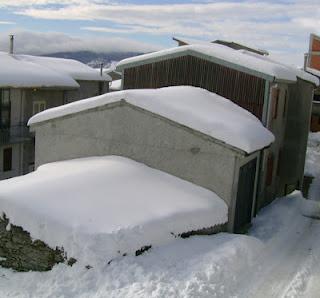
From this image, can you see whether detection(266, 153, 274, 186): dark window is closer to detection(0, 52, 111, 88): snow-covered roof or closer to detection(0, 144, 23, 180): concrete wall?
detection(0, 52, 111, 88): snow-covered roof

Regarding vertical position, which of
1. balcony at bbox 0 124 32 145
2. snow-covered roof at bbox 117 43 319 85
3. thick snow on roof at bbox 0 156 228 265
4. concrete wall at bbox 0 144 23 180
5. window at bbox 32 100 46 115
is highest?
snow-covered roof at bbox 117 43 319 85

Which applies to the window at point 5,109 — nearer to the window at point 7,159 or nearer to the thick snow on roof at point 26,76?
the thick snow on roof at point 26,76

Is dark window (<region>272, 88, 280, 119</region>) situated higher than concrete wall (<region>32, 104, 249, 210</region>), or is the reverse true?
dark window (<region>272, 88, 280, 119</region>)

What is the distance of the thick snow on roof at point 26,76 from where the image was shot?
25562 millimetres

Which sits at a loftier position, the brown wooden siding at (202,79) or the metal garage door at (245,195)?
the brown wooden siding at (202,79)

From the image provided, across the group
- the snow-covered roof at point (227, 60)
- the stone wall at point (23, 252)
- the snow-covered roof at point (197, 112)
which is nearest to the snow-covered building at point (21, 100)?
the snow-covered roof at point (227, 60)

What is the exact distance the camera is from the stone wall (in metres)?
10.8

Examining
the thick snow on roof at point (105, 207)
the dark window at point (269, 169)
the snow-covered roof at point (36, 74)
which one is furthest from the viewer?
the snow-covered roof at point (36, 74)

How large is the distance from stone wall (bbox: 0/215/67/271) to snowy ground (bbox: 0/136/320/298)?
234mm

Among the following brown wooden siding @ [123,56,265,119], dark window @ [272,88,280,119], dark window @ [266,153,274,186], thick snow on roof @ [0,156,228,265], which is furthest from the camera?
dark window @ [266,153,274,186]

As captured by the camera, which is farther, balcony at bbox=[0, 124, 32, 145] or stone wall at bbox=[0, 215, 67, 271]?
balcony at bbox=[0, 124, 32, 145]

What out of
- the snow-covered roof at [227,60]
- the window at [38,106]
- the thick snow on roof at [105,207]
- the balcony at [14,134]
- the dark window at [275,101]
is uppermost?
the snow-covered roof at [227,60]

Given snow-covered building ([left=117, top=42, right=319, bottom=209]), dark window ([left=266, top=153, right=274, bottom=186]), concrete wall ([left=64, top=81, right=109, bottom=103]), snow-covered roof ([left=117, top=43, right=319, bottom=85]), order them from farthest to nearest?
concrete wall ([left=64, top=81, right=109, bottom=103]) → dark window ([left=266, top=153, right=274, bottom=186]) → snow-covered building ([left=117, top=42, right=319, bottom=209]) → snow-covered roof ([left=117, top=43, right=319, bottom=85])

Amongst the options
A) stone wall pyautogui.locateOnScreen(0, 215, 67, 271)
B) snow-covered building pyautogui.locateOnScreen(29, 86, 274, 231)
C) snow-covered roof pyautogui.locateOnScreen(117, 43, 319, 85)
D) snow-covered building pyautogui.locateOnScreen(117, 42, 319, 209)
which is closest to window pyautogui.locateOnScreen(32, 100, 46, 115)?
snow-covered building pyautogui.locateOnScreen(117, 42, 319, 209)
